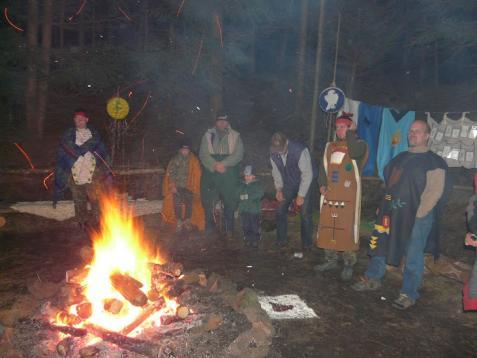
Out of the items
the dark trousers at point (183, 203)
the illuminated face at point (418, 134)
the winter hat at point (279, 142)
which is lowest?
the dark trousers at point (183, 203)

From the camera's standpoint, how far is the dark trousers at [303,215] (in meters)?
6.73

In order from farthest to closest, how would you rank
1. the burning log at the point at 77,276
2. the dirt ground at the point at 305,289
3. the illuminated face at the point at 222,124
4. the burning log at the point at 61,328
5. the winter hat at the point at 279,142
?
the illuminated face at the point at 222,124 < the winter hat at the point at 279,142 < the burning log at the point at 77,276 < the dirt ground at the point at 305,289 < the burning log at the point at 61,328

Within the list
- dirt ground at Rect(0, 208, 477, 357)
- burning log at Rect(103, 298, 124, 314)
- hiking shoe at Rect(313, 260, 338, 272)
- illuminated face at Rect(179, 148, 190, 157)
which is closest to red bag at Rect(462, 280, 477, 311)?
dirt ground at Rect(0, 208, 477, 357)

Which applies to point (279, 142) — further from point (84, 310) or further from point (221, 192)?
point (84, 310)

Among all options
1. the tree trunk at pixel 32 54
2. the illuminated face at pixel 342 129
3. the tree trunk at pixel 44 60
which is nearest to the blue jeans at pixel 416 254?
the illuminated face at pixel 342 129

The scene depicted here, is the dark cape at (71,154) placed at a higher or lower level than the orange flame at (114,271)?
higher

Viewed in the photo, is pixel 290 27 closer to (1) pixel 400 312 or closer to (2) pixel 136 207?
(2) pixel 136 207

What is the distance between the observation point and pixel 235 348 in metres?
3.54

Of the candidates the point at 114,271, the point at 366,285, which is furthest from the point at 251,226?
the point at 114,271

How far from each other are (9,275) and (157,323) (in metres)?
3.21

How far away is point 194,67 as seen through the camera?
11.4 m

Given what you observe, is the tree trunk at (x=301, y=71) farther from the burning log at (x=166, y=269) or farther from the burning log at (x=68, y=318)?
the burning log at (x=68, y=318)

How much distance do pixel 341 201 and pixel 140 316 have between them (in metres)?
3.36

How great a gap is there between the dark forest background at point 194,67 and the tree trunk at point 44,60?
0.03m
